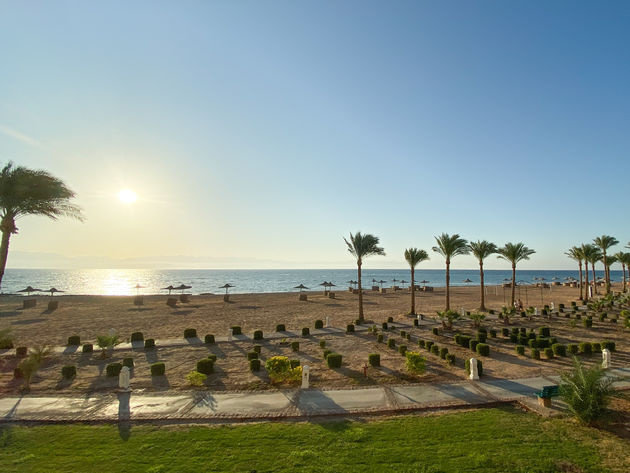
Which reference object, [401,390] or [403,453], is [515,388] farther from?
[403,453]

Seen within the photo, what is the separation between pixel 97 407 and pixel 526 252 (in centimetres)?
Answer: 4484

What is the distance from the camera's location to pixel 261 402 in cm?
1135

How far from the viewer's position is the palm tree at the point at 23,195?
18.0 metres

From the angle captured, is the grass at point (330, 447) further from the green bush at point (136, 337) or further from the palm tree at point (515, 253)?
the palm tree at point (515, 253)

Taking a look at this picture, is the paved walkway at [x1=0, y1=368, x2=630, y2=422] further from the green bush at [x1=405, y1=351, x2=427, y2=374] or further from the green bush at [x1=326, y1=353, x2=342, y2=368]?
the green bush at [x1=326, y1=353, x2=342, y2=368]

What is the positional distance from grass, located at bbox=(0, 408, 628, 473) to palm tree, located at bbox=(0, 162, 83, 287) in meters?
13.7

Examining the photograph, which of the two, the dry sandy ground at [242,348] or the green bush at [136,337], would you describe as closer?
the dry sandy ground at [242,348]

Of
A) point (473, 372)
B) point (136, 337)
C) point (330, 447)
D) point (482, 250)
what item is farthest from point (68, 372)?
point (482, 250)

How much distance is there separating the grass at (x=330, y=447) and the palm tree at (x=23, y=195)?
1367cm

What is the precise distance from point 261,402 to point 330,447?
156 inches

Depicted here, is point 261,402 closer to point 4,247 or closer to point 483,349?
point 483,349

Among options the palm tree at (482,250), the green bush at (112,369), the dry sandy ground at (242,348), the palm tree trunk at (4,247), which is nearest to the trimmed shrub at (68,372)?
the dry sandy ground at (242,348)

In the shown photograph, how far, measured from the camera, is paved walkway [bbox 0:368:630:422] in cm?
1023

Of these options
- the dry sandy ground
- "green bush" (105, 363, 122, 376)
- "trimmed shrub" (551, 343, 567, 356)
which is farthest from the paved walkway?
"trimmed shrub" (551, 343, 567, 356)
